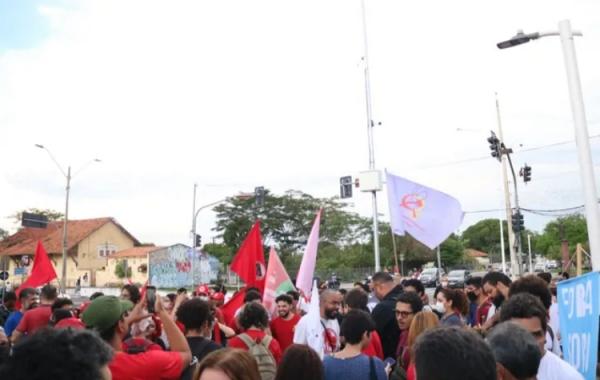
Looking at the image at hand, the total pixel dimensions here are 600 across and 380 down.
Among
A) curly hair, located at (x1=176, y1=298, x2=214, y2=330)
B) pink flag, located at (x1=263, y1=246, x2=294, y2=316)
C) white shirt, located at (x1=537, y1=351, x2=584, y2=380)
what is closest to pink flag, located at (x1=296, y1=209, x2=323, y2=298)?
pink flag, located at (x1=263, y1=246, x2=294, y2=316)

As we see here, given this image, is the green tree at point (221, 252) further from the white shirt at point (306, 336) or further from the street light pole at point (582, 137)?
the white shirt at point (306, 336)

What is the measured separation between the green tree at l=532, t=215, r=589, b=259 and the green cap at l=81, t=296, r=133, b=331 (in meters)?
74.6

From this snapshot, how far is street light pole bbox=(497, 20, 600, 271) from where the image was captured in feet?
26.2

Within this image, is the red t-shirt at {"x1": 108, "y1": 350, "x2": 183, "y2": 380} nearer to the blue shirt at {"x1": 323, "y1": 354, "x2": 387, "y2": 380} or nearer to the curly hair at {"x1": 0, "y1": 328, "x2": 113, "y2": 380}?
the blue shirt at {"x1": 323, "y1": 354, "x2": 387, "y2": 380}

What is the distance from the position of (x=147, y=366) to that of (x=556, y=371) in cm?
243

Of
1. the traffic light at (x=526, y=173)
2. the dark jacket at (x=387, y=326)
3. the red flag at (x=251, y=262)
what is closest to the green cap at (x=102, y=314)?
the dark jacket at (x=387, y=326)

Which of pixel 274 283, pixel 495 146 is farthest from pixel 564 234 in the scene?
pixel 274 283

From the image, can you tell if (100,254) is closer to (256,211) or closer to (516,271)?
(256,211)

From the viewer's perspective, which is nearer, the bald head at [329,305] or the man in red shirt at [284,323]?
the bald head at [329,305]

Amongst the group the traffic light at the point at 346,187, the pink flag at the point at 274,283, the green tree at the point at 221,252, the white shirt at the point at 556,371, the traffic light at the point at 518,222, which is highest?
the green tree at the point at 221,252

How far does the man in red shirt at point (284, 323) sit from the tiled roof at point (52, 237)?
210 feet

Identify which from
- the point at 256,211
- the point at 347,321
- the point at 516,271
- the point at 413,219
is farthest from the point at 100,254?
the point at 347,321

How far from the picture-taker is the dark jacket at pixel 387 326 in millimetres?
6250

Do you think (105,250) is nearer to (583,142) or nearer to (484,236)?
(583,142)
